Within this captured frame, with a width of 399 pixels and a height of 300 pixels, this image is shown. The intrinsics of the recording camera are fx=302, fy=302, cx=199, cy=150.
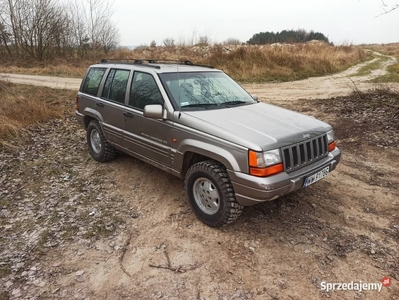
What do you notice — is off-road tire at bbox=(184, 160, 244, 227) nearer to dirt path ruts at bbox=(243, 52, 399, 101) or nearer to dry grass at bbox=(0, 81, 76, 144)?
dry grass at bbox=(0, 81, 76, 144)

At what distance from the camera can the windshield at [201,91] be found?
383 cm

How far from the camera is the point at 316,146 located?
11.2 feet

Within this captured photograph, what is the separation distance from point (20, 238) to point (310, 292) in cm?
313

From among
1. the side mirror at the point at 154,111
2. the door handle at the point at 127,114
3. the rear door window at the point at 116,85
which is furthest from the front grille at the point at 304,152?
the rear door window at the point at 116,85

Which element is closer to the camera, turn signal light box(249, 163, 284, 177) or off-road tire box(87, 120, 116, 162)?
turn signal light box(249, 163, 284, 177)

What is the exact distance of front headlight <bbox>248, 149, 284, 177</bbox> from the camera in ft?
9.60

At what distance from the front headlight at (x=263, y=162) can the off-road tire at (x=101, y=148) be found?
118 inches

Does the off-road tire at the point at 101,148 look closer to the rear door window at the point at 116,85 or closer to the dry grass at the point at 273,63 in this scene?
the rear door window at the point at 116,85

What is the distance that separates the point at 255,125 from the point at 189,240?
57.3 inches

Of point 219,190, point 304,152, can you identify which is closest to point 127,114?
point 219,190

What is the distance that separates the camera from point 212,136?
323 cm

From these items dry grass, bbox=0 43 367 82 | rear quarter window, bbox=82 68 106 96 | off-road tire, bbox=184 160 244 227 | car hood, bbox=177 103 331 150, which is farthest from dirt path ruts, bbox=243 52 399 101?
off-road tire, bbox=184 160 244 227

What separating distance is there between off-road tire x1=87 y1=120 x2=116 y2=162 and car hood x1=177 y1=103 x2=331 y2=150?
82.6 inches

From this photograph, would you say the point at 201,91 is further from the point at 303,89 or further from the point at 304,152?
the point at 303,89
